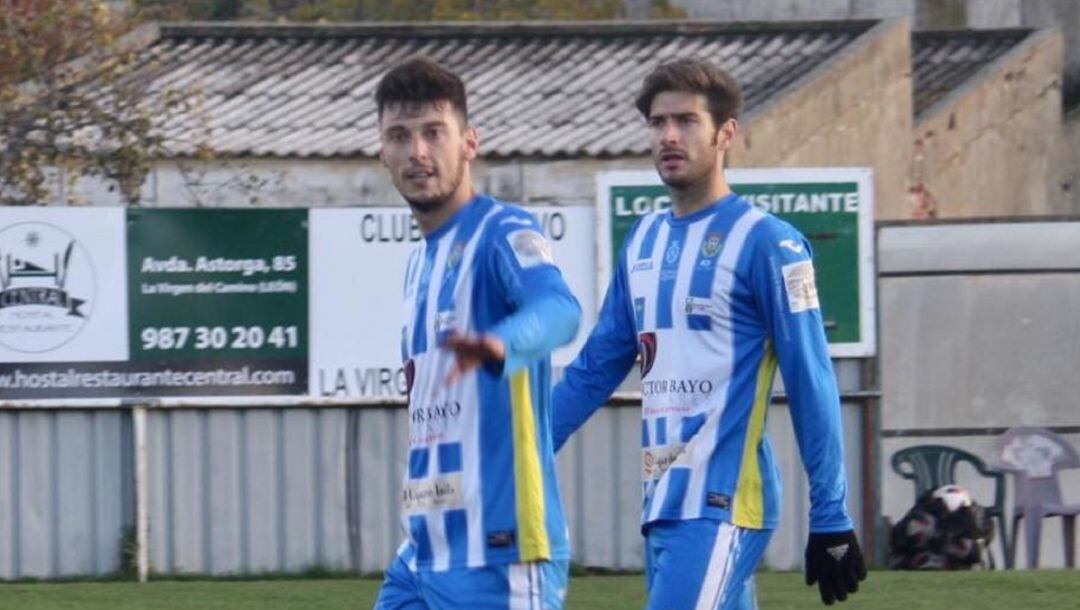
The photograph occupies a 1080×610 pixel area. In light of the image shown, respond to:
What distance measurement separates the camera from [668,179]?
19.8 ft

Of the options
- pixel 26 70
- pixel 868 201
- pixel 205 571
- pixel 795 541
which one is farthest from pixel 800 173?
pixel 26 70

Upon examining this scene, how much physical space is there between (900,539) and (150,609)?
414 centimetres

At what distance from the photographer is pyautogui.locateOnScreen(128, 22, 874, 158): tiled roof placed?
857 inches

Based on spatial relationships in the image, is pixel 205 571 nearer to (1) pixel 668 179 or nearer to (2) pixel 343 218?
(2) pixel 343 218

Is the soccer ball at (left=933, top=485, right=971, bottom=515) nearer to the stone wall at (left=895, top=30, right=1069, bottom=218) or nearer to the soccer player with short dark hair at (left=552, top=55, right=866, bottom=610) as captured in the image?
the soccer player with short dark hair at (left=552, top=55, right=866, bottom=610)

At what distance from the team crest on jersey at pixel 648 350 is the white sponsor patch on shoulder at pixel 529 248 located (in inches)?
42.0

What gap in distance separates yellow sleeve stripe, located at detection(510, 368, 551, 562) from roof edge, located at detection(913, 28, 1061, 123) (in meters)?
18.1

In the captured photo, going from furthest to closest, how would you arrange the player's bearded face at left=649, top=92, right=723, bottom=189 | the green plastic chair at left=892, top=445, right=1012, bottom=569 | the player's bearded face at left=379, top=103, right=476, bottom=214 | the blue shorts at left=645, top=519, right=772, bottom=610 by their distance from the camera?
the green plastic chair at left=892, top=445, right=1012, bottom=569
the player's bearded face at left=649, top=92, right=723, bottom=189
the blue shorts at left=645, top=519, right=772, bottom=610
the player's bearded face at left=379, top=103, right=476, bottom=214

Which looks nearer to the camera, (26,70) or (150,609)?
(150,609)

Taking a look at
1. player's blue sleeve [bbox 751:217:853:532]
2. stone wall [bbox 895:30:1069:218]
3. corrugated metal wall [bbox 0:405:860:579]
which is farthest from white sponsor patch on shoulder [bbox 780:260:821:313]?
stone wall [bbox 895:30:1069:218]

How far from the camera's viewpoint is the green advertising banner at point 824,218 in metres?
12.2

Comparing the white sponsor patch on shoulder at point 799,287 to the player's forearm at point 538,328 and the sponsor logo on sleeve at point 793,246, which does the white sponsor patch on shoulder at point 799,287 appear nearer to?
the sponsor logo on sleeve at point 793,246

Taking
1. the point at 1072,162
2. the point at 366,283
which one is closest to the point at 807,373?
the point at 366,283

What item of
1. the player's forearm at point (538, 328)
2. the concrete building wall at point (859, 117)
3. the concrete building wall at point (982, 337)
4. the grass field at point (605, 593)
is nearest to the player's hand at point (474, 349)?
the player's forearm at point (538, 328)
